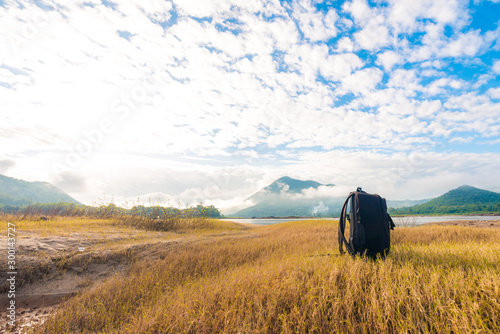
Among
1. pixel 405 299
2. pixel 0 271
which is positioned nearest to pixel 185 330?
pixel 405 299

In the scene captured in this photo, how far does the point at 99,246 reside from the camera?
819 cm

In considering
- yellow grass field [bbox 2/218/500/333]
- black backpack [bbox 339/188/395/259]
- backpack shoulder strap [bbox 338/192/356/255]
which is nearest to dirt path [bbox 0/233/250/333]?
yellow grass field [bbox 2/218/500/333]

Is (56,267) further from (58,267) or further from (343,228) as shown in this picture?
(343,228)

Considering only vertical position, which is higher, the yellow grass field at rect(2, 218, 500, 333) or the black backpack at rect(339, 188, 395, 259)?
the black backpack at rect(339, 188, 395, 259)

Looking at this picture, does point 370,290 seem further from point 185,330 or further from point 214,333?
point 185,330

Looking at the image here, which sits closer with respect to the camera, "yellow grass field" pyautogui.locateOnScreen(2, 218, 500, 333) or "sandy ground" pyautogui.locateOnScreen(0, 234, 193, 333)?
"yellow grass field" pyautogui.locateOnScreen(2, 218, 500, 333)

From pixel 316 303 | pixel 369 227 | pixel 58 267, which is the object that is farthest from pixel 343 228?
pixel 58 267

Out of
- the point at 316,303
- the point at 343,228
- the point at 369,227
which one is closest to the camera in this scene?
the point at 316,303

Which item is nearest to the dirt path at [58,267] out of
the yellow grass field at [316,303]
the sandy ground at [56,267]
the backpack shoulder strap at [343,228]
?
the sandy ground at [56,267]

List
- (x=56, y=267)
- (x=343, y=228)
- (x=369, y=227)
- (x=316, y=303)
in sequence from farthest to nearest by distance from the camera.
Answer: (x=56, y=267)
(x=343, y=228)
(x=369, y=227)
(x=316, y=303)

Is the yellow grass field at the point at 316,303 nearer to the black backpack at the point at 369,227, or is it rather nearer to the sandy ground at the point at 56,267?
the sandy ground at the point at 56,267

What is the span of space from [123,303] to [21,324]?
158 centimetres

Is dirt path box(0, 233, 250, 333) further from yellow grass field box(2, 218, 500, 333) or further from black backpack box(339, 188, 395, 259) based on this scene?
black backpack box(339, 188, 395, 259)

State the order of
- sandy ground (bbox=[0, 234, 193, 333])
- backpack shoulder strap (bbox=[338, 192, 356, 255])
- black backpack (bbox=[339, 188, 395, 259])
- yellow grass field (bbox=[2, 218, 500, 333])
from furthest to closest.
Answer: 1. backpack shoulder strap (bbox=[338, 192, 356, 255])
2. black backpack (bbox=[339, 188, 395, 259])
3. sandy ground (bbox=[0, 234, 193, 333])
4. yellow grass field (bbox=[2, 218, 500, 333])
